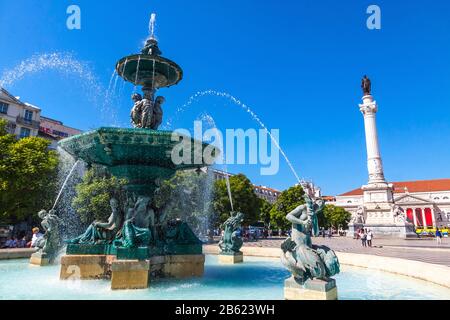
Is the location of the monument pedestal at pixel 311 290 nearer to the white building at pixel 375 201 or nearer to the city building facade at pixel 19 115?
the white building at pixel 375 201

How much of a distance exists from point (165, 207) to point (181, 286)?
9.05 feet

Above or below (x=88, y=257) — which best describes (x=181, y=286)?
below

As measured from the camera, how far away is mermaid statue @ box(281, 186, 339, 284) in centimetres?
557

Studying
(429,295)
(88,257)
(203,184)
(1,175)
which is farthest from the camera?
(203,184)

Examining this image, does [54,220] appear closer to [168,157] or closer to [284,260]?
[168,157]

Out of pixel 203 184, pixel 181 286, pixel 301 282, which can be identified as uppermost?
pixel 203 184

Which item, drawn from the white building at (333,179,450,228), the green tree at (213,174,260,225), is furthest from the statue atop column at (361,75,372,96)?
the white building at (333,179,450,228)

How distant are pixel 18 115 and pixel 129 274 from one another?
1687 inches

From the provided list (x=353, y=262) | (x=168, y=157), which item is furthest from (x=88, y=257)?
(x=353, y=262)

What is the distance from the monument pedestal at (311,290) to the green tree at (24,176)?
22368 mm

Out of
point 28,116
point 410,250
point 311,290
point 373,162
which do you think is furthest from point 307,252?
point 373,162

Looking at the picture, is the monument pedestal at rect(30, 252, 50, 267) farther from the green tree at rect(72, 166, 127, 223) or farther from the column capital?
the column capital
